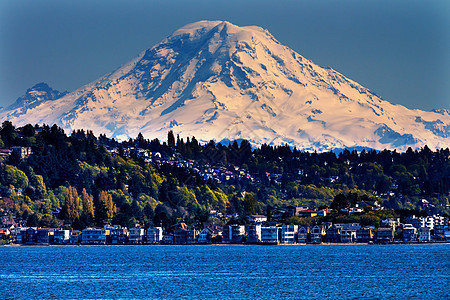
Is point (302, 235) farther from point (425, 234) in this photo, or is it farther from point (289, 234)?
point (425, 234)

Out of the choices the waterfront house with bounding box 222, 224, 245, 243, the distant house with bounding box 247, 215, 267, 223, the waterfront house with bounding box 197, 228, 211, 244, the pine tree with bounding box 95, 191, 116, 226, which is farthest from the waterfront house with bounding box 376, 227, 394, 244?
the pine tree with bounding box 95, 191, 116, 226

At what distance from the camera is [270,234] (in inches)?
6988

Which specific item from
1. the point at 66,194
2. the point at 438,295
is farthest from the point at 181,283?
the point at 66,194

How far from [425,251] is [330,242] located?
3106cm

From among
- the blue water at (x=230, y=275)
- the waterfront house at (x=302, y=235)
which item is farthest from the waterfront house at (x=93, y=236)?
the waterfront house at (x=302, y=235)

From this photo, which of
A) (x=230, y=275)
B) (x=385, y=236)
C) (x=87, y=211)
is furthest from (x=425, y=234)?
(x=230, y=275)

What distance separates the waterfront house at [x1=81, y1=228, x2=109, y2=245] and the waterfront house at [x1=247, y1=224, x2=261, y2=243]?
24.3 metres

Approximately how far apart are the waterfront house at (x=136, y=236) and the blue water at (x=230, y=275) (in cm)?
3526

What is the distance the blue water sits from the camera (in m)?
87.5

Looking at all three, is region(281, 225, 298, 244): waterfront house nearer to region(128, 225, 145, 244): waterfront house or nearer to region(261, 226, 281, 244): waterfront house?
region(261, 226, 281, 244): waterfront house

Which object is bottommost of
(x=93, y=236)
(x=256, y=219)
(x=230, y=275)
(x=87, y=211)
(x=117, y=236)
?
(x=230, y=275)

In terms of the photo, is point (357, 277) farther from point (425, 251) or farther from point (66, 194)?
point (66, 194)

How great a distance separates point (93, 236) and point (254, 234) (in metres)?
27.0

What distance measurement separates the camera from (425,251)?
5817 inches
